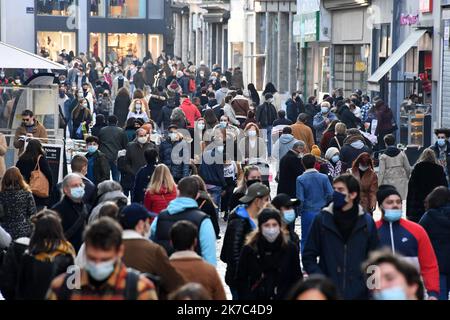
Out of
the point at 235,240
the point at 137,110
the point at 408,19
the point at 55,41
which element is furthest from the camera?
the point at 55,41

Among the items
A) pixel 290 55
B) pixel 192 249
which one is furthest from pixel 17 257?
pixel 290 55

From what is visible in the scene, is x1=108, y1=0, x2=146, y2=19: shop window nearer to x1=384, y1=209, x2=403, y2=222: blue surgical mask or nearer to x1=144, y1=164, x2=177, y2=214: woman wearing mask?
x1=144, y1=164, x2=177, y2=214: woman wearing mask

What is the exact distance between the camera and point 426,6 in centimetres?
Answer: 3161

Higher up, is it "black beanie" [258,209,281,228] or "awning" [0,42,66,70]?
"awning" [0,42,66,70]

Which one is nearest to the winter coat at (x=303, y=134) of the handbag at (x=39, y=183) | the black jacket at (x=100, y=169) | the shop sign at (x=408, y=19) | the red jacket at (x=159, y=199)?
the black jacket at (x=100, y=169)

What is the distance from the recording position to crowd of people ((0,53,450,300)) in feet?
23.6

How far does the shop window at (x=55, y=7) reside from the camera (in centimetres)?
7031

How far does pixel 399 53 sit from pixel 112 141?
13.0 metres

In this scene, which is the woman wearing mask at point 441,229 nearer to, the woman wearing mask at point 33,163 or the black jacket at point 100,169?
the woman wearing mask at point 33,163

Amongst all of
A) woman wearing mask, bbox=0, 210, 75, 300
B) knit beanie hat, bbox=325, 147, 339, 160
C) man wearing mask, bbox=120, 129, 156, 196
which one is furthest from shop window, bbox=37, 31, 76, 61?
woman wearing mask, bbox=0, 210, 75, 300

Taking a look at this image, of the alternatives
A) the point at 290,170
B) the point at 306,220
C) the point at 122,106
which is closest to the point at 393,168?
the point at 290,170

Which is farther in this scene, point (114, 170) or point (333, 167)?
point (114, 170)

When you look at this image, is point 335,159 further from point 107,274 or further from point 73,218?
point 107,274

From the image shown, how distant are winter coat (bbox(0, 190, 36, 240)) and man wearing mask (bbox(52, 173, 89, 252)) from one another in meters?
1.01
